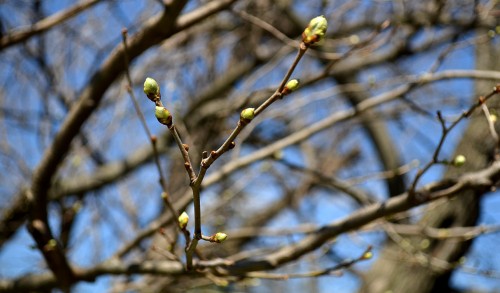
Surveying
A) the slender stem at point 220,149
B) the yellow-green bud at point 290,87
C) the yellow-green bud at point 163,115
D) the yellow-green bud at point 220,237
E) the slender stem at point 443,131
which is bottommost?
the slender stem at point 443,131

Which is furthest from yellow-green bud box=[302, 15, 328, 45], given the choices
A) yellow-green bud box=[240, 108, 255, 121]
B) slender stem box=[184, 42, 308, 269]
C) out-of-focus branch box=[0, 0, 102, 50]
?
out-of-focus branch box=[0, 0, 102, 50]

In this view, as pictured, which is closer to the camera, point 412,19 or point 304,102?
point 304,102

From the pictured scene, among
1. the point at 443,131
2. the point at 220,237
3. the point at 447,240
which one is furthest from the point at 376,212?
the point at 447,240

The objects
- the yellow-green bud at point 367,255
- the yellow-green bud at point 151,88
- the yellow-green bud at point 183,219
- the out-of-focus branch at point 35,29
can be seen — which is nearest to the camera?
the yellow-green bud at point 151,88

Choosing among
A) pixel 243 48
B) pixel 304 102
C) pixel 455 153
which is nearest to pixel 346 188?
pixel 304 102

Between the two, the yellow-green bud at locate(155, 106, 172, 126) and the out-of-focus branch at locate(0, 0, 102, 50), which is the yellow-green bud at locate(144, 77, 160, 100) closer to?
the yellow-green bud at locate(155, 106, 172, 126)

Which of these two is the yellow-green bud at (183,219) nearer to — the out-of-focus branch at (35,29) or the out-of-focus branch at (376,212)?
the out-of-focus branch at (376,212)

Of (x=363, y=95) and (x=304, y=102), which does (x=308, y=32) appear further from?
(x=363, y=95)

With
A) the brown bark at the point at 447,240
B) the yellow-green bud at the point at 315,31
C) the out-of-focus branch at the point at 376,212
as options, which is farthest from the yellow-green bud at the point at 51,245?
the brown bark at the point at 447,240

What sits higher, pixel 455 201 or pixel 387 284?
pixel 455 201

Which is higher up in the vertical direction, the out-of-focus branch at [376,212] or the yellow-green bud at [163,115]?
the yellow-green bud at [163,115]

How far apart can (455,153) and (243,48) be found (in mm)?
1775

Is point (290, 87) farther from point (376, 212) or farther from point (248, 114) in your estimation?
point (376, 212)

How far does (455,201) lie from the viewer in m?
3.01
